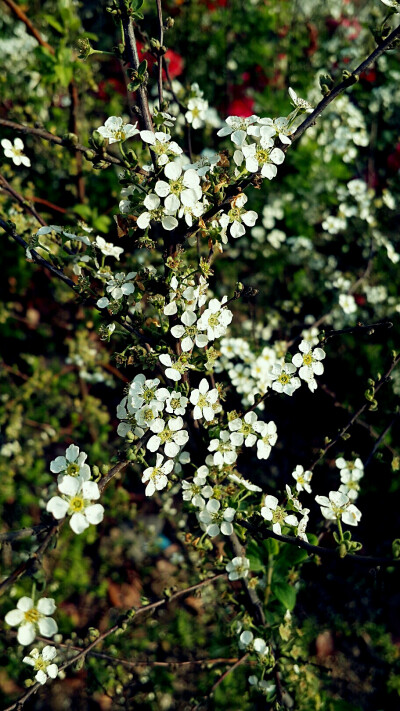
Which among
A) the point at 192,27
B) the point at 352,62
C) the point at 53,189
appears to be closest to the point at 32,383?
the point at 53,189

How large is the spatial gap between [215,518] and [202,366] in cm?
58

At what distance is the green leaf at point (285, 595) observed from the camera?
7.42 ft

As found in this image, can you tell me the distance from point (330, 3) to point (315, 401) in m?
4.86

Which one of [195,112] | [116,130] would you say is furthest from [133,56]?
[195,112]

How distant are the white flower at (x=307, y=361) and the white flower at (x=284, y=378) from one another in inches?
1.2

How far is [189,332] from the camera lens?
1685 mm

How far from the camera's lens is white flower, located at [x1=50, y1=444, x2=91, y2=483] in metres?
1.48

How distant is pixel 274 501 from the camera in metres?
1.85

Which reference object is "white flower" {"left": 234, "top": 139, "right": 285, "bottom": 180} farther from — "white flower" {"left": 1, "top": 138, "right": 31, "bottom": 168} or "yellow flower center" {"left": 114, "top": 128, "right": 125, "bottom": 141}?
"white flower" {"left": 1, "top": 138, "right": 31, "bottom": 168}

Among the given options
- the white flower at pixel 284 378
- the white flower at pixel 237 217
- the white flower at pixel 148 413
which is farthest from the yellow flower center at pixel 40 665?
the white flower at pixel 237 217

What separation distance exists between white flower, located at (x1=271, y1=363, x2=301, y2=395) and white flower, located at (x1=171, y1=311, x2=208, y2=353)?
0.36 m

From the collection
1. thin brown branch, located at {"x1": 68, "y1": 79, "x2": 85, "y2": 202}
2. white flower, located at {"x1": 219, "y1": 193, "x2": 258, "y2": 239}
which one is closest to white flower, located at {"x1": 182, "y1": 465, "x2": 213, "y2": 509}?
white flower, located at {"x1": 219, "y1": 193, "x2": 258, "y2": 239}

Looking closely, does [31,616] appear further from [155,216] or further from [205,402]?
[155,216]

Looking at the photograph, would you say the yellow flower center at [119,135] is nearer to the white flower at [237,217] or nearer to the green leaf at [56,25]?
the white flower at [237,217]
